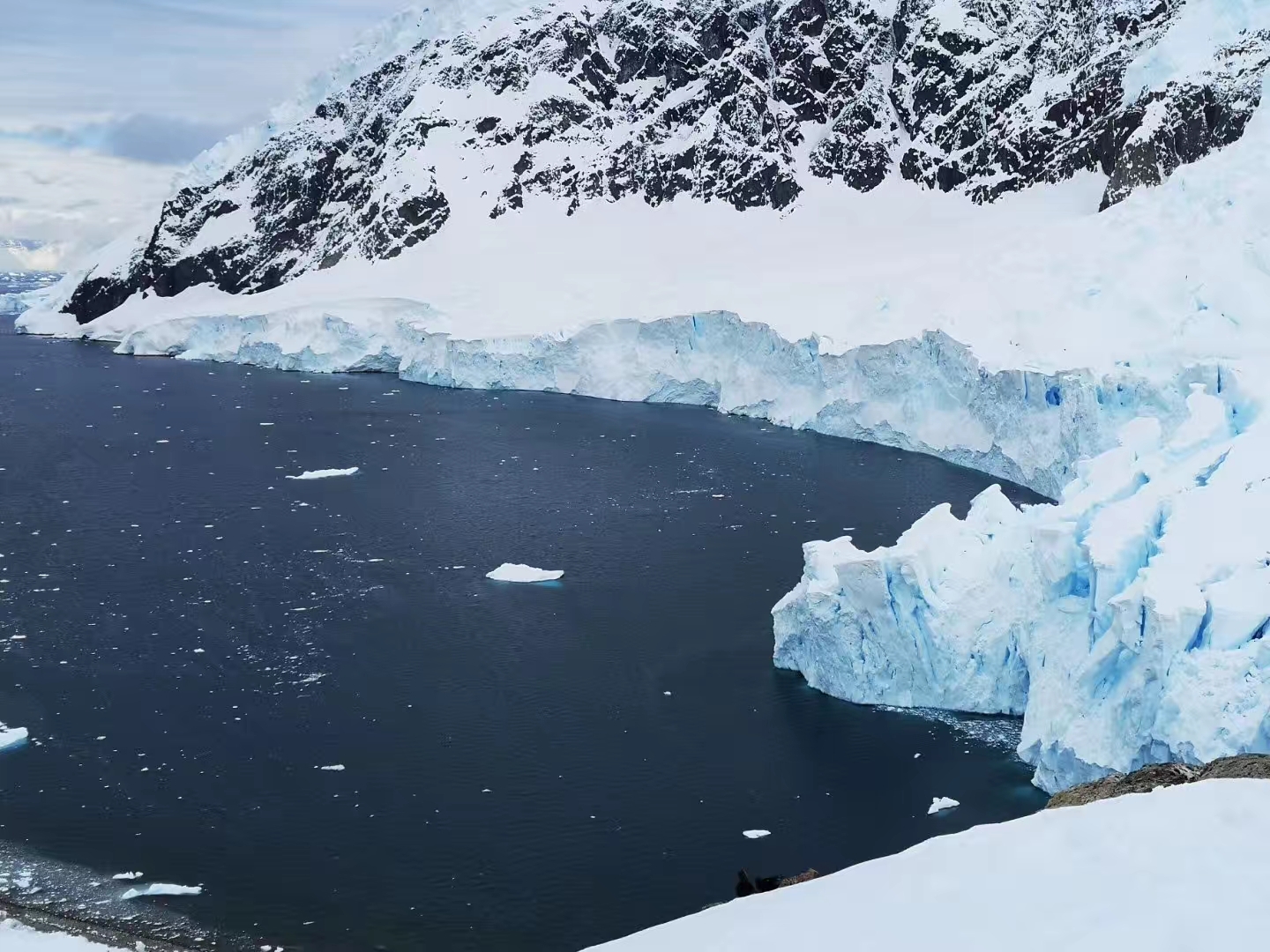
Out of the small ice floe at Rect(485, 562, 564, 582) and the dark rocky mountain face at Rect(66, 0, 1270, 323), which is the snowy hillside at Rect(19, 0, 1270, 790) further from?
the small ice floe at Rect(485, 562, 564, 582)

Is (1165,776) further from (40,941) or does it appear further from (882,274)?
(882,274)

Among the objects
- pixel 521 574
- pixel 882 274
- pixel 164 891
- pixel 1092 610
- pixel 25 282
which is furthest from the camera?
pixel 25 282

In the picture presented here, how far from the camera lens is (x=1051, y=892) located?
7.65 m

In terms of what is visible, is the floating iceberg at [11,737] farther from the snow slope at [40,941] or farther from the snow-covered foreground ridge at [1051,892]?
the snow-covered foreground ridge at [1051,892]

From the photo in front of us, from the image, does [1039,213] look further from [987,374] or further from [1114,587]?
[1114,587]

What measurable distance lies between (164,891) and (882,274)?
4069 cm

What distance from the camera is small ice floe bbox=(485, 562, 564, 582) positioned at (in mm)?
27281

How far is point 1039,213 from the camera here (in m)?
55.7

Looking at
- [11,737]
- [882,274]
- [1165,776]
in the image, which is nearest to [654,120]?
[882,274]

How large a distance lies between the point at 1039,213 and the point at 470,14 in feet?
139

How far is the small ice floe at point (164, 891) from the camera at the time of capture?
1543 centimetres

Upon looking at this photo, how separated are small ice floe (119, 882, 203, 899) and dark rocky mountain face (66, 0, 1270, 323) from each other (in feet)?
177

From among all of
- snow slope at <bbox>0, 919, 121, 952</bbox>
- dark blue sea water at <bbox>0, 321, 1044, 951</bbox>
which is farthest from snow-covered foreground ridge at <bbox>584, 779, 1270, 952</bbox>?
snow slope at <bbox>0, 919, 121, 952</bbox>

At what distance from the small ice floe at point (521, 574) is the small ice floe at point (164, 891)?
12.4 m
